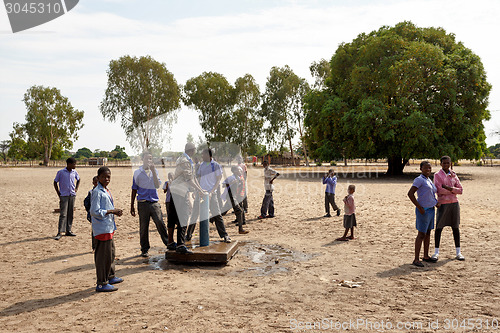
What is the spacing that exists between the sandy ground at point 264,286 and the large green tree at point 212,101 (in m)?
50.0

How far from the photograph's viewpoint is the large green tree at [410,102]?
2856cm

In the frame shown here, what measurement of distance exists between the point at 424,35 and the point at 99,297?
3614cm

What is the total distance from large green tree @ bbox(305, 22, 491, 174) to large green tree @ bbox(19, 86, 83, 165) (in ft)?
182

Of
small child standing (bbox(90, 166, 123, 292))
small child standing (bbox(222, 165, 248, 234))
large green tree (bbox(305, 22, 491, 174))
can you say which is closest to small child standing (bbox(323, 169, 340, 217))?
small child standing (bbox(222, 165, 248, 234))

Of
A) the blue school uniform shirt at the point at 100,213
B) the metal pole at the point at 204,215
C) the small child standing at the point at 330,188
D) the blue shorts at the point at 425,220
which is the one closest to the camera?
the blue school uniform shirt at the point at 100,213

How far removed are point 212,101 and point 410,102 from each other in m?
35.1

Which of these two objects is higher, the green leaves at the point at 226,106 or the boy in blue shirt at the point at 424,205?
the green leaves at the point at 226,106

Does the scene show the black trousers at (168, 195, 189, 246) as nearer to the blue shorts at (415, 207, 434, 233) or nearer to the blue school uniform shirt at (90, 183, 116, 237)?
the blue school uniform shirt at (90, 183, 116, 237)

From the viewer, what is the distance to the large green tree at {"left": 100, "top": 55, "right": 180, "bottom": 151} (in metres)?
52.1

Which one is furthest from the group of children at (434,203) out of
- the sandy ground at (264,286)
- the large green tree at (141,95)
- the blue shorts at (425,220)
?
the large green tree at (141,95)

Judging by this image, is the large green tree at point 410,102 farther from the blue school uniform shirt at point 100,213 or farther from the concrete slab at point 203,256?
the blue school uniform shirt at point 100,213

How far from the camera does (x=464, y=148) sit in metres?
30.8

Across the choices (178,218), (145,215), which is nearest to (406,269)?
(178,218)

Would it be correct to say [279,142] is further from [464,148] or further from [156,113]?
[464,148]
